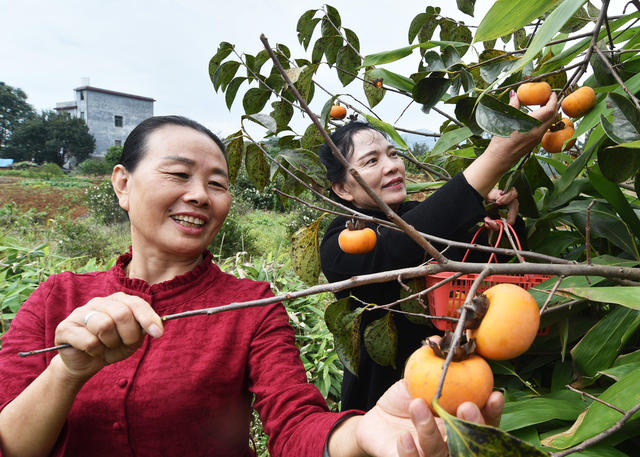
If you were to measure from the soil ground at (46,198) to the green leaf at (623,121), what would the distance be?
1590cm

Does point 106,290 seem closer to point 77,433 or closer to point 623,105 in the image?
point 77,433

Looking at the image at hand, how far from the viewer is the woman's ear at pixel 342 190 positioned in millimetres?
1502

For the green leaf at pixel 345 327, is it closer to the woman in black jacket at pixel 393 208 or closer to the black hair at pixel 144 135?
the woman in black jacket at pixel 393 208

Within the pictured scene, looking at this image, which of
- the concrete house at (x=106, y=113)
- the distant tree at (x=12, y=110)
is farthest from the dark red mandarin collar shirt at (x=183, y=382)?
the distant tree at (x=12, y=110)

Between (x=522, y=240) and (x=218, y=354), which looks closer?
(x=218, y=354)

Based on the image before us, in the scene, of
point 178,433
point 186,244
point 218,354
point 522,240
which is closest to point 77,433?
point 178,433

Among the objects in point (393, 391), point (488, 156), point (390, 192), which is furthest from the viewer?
point (390, 192)

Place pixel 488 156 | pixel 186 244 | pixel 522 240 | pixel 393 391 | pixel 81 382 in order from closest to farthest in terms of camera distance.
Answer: pixel 393 391 → pixel 81 382 → pixel 488 156 → pixel 186 244 → pixel 522 240

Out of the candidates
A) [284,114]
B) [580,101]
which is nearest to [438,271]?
[580,101]

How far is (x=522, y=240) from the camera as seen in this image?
1.12 m

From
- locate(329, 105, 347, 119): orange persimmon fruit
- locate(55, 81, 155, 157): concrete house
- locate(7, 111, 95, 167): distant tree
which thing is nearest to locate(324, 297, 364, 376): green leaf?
locate(329, 105, 347, 119): orange persimmon fruit

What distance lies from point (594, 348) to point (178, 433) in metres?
0.81

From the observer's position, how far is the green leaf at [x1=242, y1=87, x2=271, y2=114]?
1.23 metres

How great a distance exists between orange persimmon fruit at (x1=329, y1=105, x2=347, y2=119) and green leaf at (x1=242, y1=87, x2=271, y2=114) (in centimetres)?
50
